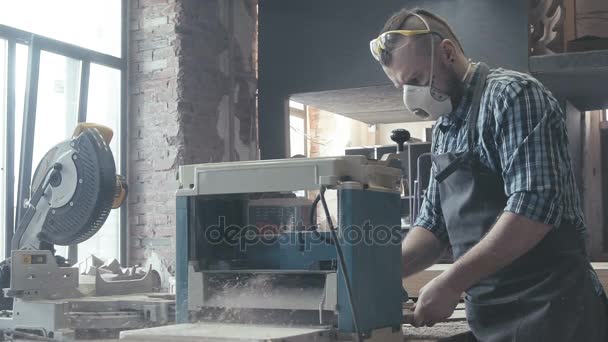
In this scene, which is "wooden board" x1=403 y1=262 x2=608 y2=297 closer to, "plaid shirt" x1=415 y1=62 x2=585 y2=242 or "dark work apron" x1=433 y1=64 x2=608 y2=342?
"dark work apron" x1=433 y1=64 x2=608 y2=342

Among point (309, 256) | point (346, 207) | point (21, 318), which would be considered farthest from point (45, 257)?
point (346, 207)

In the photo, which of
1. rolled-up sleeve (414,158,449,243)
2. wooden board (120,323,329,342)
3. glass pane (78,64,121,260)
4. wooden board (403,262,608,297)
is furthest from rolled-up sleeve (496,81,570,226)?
glass pane (78,64,121,260)

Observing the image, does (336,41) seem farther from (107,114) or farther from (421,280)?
(421,280)

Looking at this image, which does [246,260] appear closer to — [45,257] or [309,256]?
[309,256]

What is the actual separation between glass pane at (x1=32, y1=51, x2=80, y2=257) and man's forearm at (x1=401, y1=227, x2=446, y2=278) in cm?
273

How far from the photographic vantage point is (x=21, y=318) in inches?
77.8

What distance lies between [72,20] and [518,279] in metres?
3.37

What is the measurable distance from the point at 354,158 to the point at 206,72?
125 inches

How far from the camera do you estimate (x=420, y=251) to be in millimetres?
1687

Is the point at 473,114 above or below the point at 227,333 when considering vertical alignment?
above

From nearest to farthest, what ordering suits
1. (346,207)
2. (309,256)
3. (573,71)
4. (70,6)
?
(346,207) < (309,256) < (573,71) < (70,6)

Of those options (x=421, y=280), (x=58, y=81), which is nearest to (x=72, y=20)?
(x=58, y=81)

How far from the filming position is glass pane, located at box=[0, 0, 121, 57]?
12.5 ft

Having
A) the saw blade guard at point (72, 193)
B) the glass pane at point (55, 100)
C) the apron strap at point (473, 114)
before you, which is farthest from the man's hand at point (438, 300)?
the glass pane at point (55, 100)
